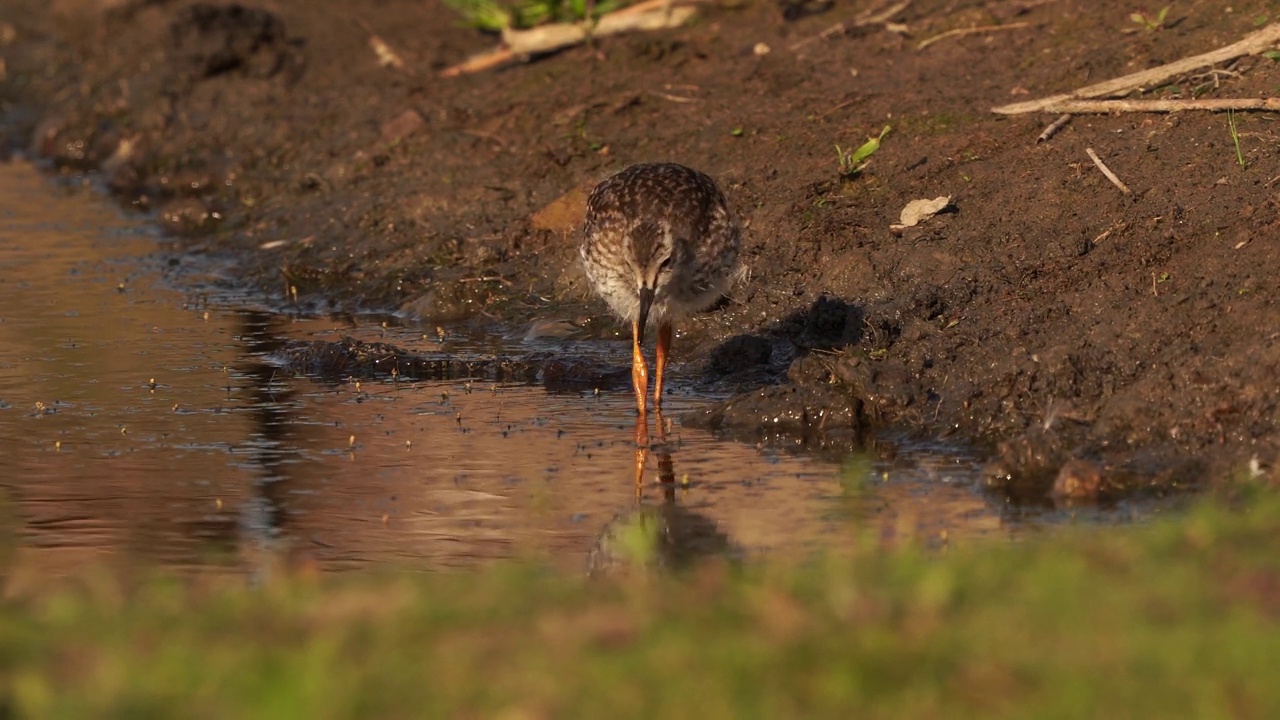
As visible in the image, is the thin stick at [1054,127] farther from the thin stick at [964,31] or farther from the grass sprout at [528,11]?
the grass sprout at [528,11]

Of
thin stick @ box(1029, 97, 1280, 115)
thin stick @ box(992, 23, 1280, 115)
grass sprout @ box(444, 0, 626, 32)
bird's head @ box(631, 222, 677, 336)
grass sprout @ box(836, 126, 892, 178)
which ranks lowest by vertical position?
bird's head @ box(631, 222, 677, 336)

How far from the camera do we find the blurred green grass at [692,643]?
4430mm

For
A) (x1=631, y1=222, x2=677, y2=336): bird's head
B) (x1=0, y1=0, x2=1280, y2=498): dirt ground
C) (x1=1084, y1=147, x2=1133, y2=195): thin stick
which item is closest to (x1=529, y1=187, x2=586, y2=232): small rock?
→ (x1=0, y1=0, x2=1280, y2=498): dirt ground

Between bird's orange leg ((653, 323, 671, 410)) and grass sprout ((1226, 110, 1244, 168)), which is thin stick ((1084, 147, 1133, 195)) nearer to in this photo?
grass sprout ((1226, 110, 1244, 168))

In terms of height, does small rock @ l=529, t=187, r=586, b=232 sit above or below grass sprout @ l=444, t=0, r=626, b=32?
below

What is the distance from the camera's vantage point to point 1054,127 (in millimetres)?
11086

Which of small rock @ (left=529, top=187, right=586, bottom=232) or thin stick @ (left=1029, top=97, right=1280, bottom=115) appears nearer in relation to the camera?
thin stick @ (left=1029, top=97, right=1280, bottom=115)

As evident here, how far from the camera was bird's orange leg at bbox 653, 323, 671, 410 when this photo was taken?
31.7ft

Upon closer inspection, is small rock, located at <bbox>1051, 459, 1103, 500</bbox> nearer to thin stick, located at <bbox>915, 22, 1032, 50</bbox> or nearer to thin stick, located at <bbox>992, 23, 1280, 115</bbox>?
thin stick, located at <bbox>992, 23, 1280, 115</bbox>

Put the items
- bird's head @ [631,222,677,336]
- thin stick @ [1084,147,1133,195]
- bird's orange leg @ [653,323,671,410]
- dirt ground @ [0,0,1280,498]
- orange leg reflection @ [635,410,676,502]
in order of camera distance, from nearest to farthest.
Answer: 1. orange leg reflection @ [635,410,676,502]
2. dirt ground @ [0,0,1280,498]
3. bird's head @ [631,222,677,336]
4. bird's orange leg @ [653,323,671,410]
5. thin stick @ [1084,147,1133,195]

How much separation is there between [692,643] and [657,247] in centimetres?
443

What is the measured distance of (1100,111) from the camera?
1104 centimetres

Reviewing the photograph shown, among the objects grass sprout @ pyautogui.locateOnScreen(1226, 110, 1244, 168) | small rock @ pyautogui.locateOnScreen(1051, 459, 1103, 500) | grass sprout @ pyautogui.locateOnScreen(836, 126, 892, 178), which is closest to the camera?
small rock @ pyautogui.locateOnScreen(1051, 459, 1103, 500)

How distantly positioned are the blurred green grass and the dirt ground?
252cm
